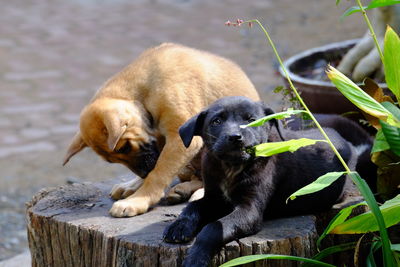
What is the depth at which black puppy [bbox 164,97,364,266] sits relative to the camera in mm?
3244

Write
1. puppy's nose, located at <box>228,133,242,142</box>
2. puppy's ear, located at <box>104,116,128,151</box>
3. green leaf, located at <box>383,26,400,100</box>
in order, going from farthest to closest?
puppy's ear, located at <box>104,116,128,151</box> → green leaf, located at <box>383,26,400,100</box> → puppy's nose, located at <box>228,133,242,142</box>

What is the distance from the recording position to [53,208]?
3.91 meters

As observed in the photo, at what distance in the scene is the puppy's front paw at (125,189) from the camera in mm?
4141

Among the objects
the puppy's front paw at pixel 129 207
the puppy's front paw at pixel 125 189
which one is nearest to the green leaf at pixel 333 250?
the puppy's front paw at pixel 129 207

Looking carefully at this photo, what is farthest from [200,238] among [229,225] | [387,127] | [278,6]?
[278,6]

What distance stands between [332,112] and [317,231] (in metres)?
1.65

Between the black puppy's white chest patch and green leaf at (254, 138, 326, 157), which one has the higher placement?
green leaf at (254, 138, 326, 157)

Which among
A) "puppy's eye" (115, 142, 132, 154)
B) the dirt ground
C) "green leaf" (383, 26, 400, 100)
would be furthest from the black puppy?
the dirt ground

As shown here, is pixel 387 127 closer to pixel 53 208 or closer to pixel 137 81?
pixel 137 81

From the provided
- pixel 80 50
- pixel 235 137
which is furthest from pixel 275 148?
pixel 80 50

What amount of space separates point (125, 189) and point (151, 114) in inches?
17.6

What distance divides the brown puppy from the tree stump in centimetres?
19

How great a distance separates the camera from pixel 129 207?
377 cm

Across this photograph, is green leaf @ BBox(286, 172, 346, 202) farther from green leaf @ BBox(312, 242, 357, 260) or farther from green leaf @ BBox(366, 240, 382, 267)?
green leaf @ BBox(366, 240, 382, 267)
